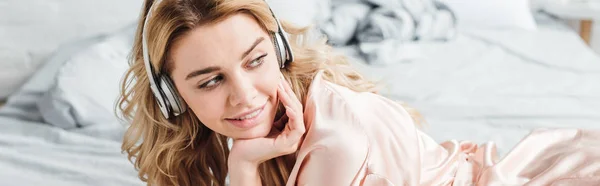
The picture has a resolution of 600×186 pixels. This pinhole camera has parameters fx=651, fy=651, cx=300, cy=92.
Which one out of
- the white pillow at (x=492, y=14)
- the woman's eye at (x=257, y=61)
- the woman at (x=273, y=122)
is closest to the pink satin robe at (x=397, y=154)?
the woman at (x=273, y=122)

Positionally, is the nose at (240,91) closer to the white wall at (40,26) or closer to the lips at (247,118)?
the lips at (247,118)

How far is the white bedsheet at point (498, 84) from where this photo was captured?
5.36 ft

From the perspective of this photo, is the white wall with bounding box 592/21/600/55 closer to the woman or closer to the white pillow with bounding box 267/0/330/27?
the white pillow with bounding box 267/0/330/27

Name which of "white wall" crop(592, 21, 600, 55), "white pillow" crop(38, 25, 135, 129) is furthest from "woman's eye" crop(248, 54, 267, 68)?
"white wall" crop(592, 21, 600, 55)

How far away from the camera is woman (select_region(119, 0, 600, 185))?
0.88 metres

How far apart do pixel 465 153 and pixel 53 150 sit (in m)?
0.98

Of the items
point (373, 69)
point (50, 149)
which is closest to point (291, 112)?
point (50, 149)

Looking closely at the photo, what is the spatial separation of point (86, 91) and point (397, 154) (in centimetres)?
101

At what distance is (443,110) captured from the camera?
1.74 meters

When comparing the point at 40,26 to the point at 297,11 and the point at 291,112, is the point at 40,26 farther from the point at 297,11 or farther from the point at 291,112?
the point at 291,112

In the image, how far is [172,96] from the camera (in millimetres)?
939

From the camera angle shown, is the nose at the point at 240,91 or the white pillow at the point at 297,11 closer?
the nose at the point at 240,91

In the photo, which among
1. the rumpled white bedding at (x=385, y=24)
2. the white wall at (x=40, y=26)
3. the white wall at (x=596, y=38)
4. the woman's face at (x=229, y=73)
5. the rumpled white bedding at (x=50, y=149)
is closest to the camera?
the woman's face at (x=229, y=73)

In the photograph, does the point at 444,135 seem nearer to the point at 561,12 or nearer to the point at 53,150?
the point at 53,150
